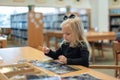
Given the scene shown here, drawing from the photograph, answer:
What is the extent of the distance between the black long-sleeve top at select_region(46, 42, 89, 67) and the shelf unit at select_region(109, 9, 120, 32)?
6.82 meters

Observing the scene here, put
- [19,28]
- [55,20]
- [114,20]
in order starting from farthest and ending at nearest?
1. [55,20]
2. [114,20]
3. [19,28]

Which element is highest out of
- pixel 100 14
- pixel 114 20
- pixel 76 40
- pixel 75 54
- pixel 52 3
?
pixel 52 3

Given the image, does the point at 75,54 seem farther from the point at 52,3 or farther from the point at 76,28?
the point at 52,3

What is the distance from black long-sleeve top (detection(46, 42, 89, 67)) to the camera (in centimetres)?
151

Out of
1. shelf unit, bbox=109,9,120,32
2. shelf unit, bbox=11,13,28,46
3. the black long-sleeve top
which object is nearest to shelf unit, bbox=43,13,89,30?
shelf unit, bbox=109,9,120,32

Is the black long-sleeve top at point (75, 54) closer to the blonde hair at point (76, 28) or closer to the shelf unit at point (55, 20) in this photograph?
the blonde hair at point (76, 28)

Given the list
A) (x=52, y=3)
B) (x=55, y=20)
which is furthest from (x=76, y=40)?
(x=55, y=20)

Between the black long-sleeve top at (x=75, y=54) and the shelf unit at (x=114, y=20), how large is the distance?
682cm

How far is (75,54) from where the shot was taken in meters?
1.67

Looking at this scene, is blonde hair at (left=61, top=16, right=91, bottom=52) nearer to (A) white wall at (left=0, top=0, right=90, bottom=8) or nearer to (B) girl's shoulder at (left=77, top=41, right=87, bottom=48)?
(B) girl's shoulder at (left=77, top=41, right=87, bottom=48)

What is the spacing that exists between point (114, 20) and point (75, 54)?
7.09 m

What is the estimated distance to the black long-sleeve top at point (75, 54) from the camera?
Result: 4.96 feet

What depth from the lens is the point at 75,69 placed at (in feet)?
4.39

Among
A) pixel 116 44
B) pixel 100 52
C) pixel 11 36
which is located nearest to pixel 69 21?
pixel 116 44
